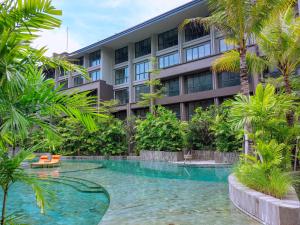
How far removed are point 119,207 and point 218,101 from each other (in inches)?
666

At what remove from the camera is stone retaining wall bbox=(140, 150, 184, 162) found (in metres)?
18.5

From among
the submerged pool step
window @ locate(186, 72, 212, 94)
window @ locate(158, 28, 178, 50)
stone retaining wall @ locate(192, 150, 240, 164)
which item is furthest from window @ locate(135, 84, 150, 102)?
the submerged pool step

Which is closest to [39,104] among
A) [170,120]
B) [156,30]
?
[170,120]

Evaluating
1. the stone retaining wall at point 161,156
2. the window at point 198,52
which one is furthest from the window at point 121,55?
the stone retaining wall at point 161,156

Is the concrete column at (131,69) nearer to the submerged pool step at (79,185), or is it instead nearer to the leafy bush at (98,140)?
the leafy bush at (98,140)

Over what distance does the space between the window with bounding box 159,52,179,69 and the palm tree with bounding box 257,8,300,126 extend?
57.7 feet

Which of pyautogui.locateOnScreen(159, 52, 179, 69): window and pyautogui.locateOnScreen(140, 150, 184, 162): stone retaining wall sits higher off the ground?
pyautogui.locateOnScreen(159, 52, 179, 69): window

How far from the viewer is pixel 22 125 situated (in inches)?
79.4

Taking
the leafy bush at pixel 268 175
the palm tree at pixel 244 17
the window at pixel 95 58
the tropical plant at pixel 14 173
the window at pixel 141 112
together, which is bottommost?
the leafy bush at pixel 268 175

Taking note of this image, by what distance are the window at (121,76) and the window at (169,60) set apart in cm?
528

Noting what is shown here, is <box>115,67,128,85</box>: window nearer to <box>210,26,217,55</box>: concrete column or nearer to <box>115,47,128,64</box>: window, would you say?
<box>115,47,128,64</box>: window

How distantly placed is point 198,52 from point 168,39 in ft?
13.5

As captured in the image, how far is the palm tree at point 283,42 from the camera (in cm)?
888

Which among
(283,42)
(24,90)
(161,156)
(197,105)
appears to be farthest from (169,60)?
Result: (24,90)
